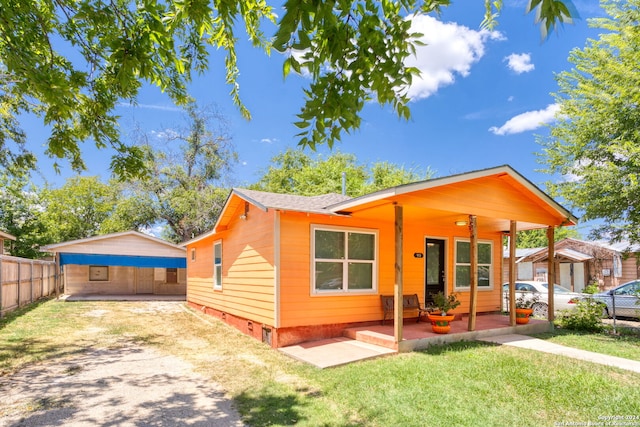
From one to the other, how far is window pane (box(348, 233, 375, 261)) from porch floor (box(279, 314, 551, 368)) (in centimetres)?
161

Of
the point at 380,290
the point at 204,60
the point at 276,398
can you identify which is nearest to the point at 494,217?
the point at 380,290

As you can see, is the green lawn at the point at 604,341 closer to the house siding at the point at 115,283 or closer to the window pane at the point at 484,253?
the window pane at the point at 484,253

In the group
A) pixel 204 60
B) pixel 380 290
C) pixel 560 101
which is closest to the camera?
pixel 204 60

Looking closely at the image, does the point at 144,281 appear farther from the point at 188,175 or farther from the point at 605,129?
the point at 605,129

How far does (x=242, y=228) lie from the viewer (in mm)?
9461

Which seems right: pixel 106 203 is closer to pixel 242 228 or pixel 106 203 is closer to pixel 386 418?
pixel 242 228

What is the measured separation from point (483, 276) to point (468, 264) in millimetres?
965

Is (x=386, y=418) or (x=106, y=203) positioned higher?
(x=106, y=203)

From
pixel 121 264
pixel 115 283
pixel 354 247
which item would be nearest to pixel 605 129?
pixel 354 247

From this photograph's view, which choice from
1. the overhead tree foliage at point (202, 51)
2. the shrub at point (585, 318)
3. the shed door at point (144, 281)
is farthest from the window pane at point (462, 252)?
the shed door at point (144, 281)

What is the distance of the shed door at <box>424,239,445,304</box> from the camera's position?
32.6ft

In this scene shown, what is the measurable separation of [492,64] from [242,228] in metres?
15.0

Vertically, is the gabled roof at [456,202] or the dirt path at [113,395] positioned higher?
the gabled roof at [456,202]

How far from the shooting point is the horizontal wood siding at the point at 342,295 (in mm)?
7559
